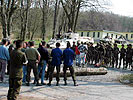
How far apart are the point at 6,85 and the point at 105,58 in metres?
8.39

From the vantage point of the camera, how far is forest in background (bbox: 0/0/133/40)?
18.6 m

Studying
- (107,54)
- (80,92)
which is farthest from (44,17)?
(80,92)

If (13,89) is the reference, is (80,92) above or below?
below

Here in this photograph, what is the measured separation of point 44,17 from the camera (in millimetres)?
34094

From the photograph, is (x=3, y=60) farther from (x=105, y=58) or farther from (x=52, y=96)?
(x=105, y=58)

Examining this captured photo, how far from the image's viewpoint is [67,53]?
8.84 m

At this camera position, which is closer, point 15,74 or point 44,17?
point 15,74

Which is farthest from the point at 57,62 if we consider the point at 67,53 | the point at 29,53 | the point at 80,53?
the point at 80,53

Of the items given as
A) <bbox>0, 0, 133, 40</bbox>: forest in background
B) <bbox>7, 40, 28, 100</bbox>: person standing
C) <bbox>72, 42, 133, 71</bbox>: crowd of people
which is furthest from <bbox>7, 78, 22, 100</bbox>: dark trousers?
<bbox>0, 0, 133, 40</bbox>: forest in background

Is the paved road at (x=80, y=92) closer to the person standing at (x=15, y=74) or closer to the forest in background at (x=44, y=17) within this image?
the person standing at (x=15, y=74)

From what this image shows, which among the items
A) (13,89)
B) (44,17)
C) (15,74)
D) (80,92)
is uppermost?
(44,17)

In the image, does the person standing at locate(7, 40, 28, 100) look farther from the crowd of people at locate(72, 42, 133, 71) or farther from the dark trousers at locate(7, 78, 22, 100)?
the crowd of people at locate(72, 42, 133, 71)

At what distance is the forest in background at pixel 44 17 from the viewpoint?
18597 millimetres

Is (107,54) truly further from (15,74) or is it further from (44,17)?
(44,17)
